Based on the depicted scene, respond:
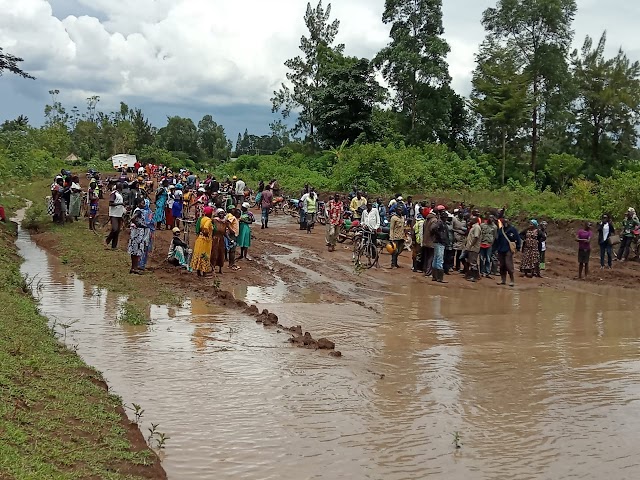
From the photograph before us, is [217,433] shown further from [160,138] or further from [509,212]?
[160,138]

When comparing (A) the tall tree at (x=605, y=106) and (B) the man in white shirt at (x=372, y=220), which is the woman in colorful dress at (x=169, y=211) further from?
(A) the tall tree at (x=605, y=106)

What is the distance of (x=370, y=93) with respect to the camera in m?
39.3

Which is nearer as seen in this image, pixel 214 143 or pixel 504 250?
pixel 504 250

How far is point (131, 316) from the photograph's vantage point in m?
10.7

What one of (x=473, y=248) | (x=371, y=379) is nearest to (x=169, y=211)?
(x=473, y=248)

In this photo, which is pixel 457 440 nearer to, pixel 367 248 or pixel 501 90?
pixel 367 248

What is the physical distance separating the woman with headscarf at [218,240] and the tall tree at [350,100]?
80.8ft

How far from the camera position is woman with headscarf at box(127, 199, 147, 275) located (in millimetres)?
14086

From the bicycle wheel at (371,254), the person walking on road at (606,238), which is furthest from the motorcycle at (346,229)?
the person walking on road at (606,238)

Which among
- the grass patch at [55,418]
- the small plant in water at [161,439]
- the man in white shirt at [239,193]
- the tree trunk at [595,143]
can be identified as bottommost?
the small plant in water at [161,439]

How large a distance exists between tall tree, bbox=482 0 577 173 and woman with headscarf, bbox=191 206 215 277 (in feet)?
91.1

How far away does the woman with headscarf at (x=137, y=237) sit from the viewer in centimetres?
1409

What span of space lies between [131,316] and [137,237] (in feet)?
12.4

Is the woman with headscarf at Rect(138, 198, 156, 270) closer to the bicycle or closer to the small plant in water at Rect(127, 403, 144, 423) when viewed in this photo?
the bicycle
